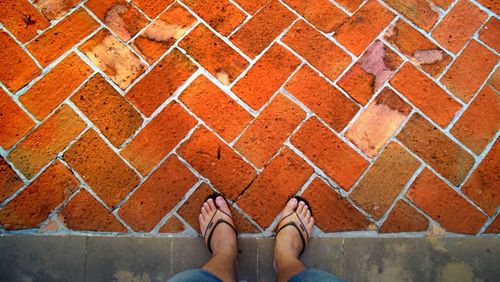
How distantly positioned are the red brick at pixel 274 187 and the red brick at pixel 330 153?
0.26 ft

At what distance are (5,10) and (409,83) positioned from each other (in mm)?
2438

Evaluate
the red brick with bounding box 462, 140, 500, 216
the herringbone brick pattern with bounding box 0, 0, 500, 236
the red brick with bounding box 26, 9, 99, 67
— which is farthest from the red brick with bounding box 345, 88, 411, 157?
the red brick with bounding box 26, 9, 99, 67

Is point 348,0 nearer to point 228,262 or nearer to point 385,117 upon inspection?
point 385,117

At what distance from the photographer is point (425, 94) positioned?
77.0 inches

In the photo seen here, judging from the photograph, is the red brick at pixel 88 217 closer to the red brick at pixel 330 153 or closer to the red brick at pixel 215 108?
the red brick at pixel 215 108

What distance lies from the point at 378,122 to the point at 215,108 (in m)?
0.92

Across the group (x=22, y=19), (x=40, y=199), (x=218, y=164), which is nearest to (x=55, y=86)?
(x=22, y=19)

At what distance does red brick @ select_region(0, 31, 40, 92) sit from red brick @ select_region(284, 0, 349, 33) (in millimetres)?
1555

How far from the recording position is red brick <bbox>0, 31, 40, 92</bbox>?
1926 millimetres

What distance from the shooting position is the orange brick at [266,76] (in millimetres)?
1940

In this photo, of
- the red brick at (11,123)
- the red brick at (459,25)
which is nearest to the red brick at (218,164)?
the red brick at (11,123)

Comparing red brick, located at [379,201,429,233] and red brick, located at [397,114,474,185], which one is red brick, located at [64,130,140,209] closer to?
red brick, located at [379,201,429,233]

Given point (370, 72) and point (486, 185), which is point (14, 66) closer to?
point (370, 72)

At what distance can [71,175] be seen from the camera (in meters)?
1.82
